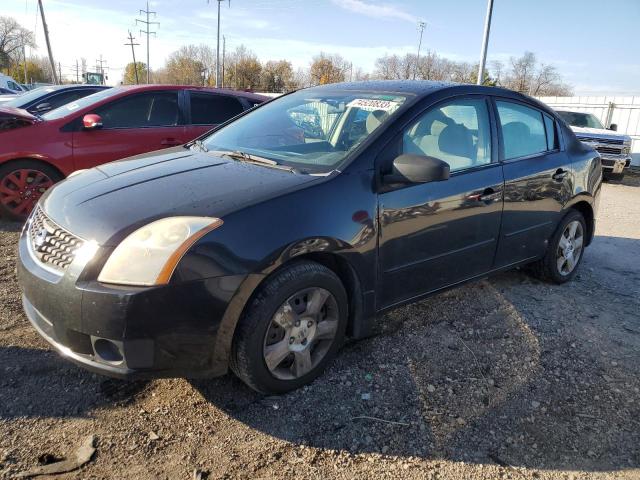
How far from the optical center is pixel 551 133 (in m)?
4.23

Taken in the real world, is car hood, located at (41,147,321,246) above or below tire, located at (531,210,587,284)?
above

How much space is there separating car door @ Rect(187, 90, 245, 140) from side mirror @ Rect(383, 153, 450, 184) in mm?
4033

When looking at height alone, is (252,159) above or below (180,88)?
below

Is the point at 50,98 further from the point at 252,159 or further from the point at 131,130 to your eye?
the point at 252,159

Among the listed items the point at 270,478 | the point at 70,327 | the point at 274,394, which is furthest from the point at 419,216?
the point at 70,327

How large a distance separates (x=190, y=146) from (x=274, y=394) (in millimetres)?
1961

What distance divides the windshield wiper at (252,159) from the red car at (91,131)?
3.07 metres

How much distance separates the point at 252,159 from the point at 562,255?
9.80 ft

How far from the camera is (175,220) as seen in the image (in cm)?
227

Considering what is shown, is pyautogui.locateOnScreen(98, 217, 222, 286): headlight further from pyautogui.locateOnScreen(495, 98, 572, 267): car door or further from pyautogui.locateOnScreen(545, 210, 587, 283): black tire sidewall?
pyautogui.locateOnScreen(545, 210, 587, 283): black tire sidewall

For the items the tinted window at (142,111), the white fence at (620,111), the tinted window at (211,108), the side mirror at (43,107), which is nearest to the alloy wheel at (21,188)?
the tinted window at (142,111)

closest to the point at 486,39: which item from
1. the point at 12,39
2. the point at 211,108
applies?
the point at 211,108

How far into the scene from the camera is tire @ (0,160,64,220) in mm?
5426

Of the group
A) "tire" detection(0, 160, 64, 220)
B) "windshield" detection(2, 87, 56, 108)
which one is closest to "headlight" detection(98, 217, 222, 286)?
"tire" detection(0, 160, 64, 220)
